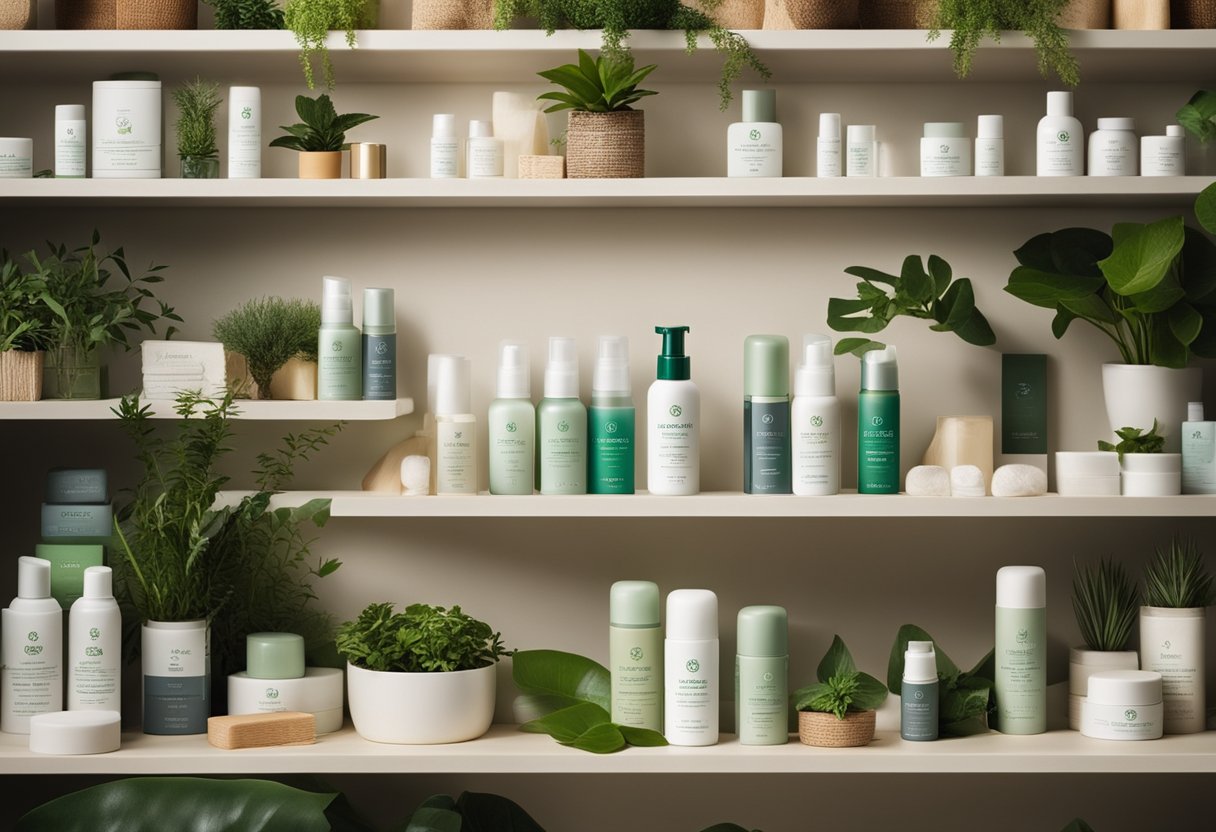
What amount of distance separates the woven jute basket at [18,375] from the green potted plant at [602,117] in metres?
0.72

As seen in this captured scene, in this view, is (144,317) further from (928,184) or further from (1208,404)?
(1208,404)

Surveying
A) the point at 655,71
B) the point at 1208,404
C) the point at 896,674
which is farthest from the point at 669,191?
the point at 1208,404

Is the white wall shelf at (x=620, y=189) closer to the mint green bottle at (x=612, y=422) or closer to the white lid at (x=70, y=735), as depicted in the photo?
the mint green bottle at (x=612, y=422)

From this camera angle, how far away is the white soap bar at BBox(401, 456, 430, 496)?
165 cm

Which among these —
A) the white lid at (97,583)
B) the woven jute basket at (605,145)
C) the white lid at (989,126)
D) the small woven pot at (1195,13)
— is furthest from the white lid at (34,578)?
the small woven pot at (1195,13)

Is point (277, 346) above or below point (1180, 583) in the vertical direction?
above

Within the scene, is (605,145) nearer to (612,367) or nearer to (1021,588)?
(612,367)

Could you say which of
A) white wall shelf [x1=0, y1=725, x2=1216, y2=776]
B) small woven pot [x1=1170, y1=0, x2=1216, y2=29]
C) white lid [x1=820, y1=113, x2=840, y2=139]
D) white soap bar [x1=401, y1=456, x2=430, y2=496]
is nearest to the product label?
white soap bar [x1=401, y1=456, x2=430, y2=496]

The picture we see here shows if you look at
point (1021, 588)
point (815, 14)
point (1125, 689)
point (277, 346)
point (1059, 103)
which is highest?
point (815, 14)

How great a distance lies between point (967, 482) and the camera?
1621 millimetres

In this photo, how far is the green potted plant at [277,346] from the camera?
1.67 metres

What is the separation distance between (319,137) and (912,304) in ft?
2.63

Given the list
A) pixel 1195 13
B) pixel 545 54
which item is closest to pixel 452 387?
pixel 545 54

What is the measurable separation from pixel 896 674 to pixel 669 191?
0.71 m
